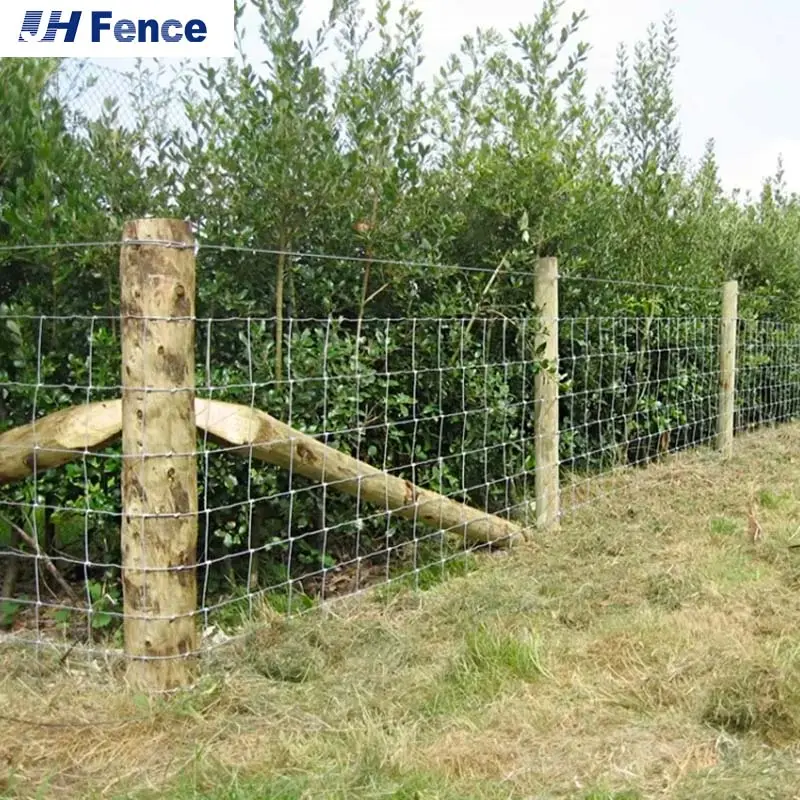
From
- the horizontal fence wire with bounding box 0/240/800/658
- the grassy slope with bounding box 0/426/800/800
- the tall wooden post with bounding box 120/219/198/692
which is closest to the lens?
the grassy slope with bounding box 0/426/800/800

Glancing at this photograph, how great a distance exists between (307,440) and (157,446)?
3.01 feet

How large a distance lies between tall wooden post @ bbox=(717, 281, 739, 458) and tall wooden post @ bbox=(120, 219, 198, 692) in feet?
18.8

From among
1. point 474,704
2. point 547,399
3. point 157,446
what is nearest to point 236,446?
point 157,446

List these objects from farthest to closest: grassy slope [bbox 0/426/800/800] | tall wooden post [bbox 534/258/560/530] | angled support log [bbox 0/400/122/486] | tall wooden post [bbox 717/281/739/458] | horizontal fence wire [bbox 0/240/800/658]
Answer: tall wooden post [bbox 717/281/739/458], tall wooden post [bbox 534/258/560/530], horizontal fence wire [bbox 0/240/800/658], angled support log [bbox 0/400/122/486], grassy slope [bbox 0/426/800/800]

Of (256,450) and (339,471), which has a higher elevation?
(256,450)

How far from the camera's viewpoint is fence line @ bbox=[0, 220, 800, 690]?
10.2ft

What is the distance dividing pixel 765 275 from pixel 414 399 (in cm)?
654

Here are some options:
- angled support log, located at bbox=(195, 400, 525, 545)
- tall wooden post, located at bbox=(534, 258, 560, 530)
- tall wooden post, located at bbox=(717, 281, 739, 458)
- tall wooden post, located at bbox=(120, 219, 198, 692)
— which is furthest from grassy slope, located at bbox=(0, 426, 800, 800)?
tall wooden post, located at bbox=(717, 281, 739, 458)

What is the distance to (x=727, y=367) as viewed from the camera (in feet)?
25.9

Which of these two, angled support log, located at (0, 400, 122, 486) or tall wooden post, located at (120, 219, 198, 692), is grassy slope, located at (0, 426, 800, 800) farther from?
angled support log, located at (0, 400, 122, 486)

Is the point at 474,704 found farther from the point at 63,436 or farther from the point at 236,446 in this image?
the point at 63,436

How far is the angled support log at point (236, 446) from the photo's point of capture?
340 cm

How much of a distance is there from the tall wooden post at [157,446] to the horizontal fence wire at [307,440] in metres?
0.04

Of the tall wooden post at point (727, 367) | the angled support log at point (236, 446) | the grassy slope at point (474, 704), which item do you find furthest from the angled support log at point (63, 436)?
the tall wooden post at point (727, 367)
